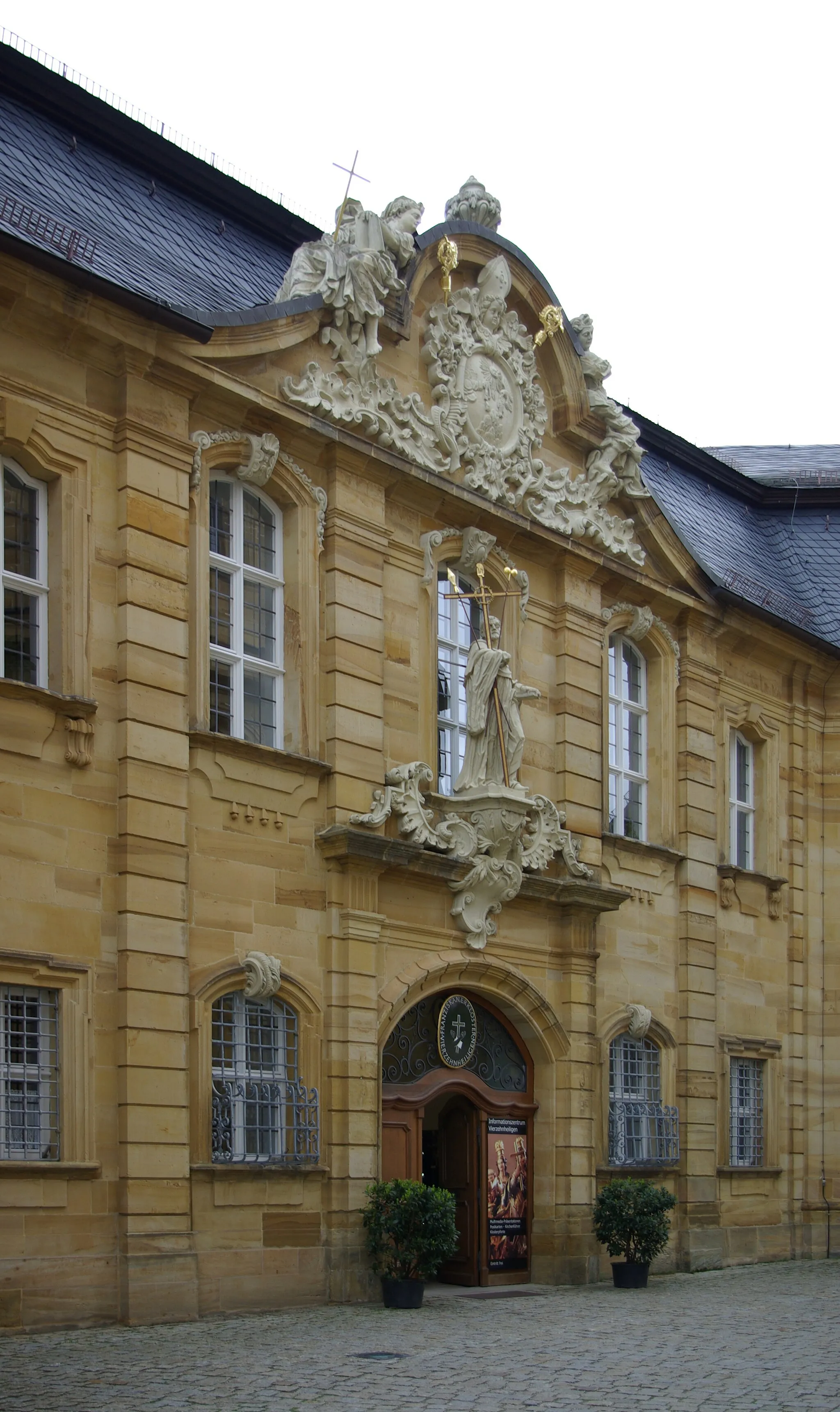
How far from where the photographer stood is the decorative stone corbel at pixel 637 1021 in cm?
2355

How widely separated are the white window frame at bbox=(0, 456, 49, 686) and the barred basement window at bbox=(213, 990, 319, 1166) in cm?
366

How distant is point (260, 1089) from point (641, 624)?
30.3 ft

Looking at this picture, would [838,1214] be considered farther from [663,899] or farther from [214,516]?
[214,516]

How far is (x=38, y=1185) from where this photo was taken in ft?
51.2

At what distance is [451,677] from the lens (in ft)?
71.5

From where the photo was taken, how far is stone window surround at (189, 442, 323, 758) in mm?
18766

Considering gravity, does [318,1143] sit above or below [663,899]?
below

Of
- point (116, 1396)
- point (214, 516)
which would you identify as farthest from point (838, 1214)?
point (116, 1396)

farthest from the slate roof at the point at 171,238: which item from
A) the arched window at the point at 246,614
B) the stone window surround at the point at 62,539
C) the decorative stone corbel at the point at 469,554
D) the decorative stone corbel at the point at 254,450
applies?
the decorative stone corbel at the point at 469,554

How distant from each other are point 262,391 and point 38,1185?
26.2ft

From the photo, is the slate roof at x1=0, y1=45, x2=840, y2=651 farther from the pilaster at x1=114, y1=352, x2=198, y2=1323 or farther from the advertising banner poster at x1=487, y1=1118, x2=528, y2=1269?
the advertising banner poster at x1=487, y1=1118, x2=528, y2=1269

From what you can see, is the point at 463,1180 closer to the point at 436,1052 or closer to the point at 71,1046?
the point at 436,1052

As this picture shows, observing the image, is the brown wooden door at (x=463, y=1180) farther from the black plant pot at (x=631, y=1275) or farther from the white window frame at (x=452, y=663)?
the white window frame at (x=452, y=663)

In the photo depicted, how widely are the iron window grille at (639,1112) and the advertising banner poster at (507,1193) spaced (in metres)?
1.54
